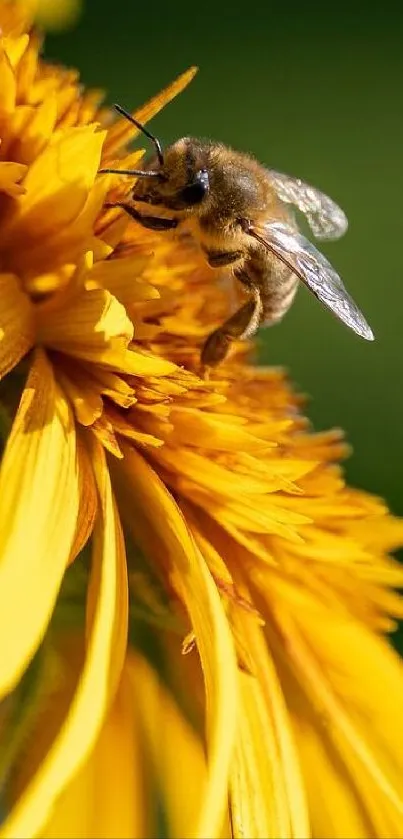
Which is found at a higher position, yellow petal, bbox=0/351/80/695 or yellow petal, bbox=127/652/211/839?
yellow petal, bbox=0/351/80/695

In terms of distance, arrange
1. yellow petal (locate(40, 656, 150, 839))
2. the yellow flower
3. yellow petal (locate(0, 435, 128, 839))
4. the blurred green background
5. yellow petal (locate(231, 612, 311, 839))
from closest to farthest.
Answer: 1. yellow petal (locate(0, 435, 128, 839))
2. the yellow flower
3. yellow petal (locate(231, 612, 311, 839))
4. yellow petal (locate(40, 656, 150, 839))
5. the blurred green background

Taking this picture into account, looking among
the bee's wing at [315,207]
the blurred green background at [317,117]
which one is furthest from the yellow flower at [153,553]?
the blurred green background at [317,117]

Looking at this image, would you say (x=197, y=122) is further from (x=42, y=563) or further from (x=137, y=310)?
(x=42, y=563)

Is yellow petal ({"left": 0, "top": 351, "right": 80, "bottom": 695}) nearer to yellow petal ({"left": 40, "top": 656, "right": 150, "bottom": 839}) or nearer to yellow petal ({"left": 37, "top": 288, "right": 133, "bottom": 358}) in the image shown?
yellow petal ({"left": 37, "top": 288, "right": 133, "bottom": 358})

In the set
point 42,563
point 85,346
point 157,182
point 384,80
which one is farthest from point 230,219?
point 384,80

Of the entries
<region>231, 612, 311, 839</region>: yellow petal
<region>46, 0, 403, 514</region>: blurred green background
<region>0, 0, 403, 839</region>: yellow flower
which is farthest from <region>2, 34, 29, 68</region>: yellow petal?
<region>46, 0, 403, 514</region>: blurred green background

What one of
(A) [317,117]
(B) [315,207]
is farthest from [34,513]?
(A) [317,117]

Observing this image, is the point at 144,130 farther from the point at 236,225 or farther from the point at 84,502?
the point at 84,502
